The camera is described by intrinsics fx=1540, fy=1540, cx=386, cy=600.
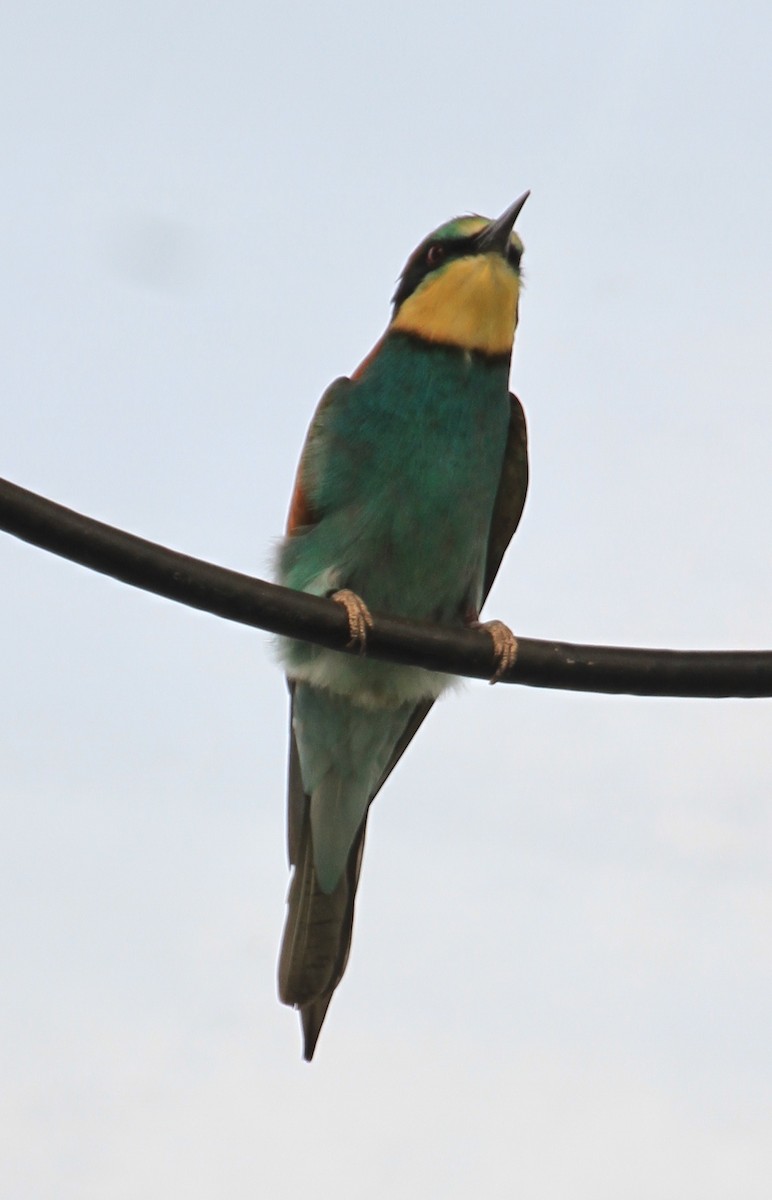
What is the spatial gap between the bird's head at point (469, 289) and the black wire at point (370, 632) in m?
1.40

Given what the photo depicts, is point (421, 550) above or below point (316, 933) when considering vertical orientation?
above

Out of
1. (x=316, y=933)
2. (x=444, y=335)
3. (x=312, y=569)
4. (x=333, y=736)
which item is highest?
(x=444, y=335)

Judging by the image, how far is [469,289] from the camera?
359 cm

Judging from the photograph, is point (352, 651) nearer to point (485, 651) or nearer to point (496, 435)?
point (485, 651)

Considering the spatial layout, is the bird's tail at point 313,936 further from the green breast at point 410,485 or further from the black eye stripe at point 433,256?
the black eye stripe at point 433,256

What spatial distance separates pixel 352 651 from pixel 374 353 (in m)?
1.57

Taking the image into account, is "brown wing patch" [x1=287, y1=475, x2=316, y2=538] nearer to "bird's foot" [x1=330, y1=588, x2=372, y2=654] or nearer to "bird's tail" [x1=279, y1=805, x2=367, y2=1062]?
"bird's tail" [x1=279, y1=805, x2=367, y2=1062]

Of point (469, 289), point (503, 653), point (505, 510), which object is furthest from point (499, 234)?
point (503, 653)

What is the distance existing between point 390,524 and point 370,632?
1.22 metres

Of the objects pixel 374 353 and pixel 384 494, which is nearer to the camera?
pixel 384 494

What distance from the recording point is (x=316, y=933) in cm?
366

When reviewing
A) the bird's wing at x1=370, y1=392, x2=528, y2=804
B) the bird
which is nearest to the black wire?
the bird

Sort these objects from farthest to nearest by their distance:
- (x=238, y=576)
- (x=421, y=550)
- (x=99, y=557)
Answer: (x=421, y=550) → (x=238, y=576) → (x=99, y=557)

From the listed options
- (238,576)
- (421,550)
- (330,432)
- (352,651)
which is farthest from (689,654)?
(330,432)
